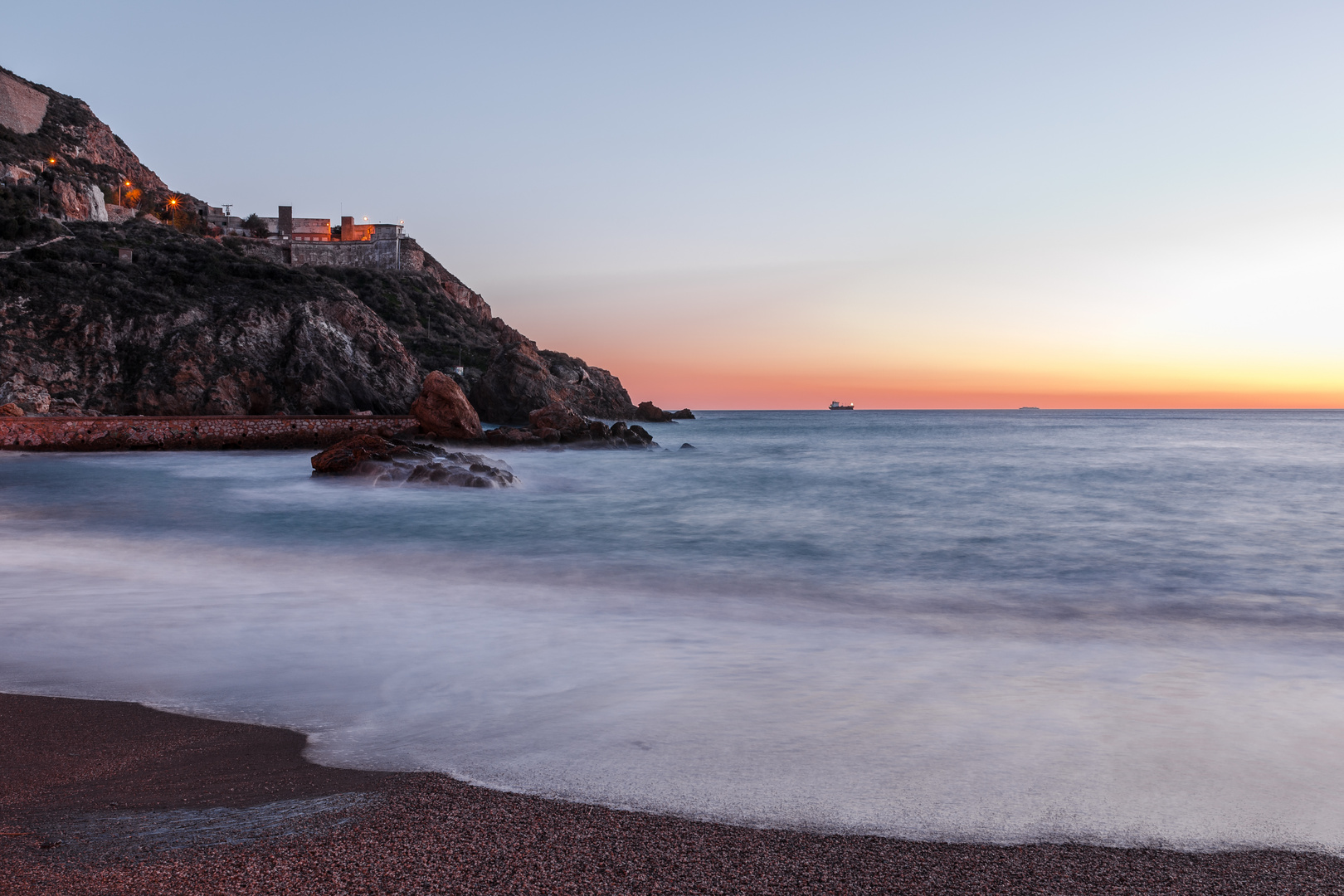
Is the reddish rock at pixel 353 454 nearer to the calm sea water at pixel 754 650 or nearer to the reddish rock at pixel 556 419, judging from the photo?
the calm sea water at pixel 754 650

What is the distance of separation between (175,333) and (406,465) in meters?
26.4

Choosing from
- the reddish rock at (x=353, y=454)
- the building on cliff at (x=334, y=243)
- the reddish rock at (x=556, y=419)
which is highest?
the building on cliff at (x=334, y=243)

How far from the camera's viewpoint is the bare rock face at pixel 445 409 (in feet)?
94.8

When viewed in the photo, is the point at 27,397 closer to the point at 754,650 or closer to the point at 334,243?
the point at 754,650

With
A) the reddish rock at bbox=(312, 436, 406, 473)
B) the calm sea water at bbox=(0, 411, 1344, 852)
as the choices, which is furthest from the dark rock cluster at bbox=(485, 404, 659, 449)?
the calm sea water at bbox=(0, 411, 1344, 852)

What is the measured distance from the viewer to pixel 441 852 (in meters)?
2.32

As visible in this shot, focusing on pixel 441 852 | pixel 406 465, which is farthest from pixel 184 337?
pixel 441 852

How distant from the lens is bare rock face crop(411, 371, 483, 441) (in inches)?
1138

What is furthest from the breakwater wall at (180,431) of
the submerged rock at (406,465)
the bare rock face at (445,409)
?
the submerged rock at (406,465)

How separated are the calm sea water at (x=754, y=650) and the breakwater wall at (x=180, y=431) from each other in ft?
42.8

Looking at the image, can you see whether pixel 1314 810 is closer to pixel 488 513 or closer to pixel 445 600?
pixel 445 600

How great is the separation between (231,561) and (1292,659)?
33.1 ft

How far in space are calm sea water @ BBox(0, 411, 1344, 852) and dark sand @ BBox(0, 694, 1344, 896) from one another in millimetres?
171

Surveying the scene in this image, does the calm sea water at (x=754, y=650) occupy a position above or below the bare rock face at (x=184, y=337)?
below
